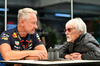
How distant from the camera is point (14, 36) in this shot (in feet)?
9.64

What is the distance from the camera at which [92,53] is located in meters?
2.85

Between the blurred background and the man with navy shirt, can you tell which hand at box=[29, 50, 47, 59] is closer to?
the man with navy shirt

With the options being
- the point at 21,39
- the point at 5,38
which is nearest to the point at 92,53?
the point at 21,39

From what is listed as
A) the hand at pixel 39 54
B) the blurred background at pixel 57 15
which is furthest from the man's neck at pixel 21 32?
the blurred background at pixel 57 15

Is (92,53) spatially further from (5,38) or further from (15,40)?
(5,38)

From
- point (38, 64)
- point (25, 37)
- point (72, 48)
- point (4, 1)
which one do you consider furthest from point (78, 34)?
point (4, 1)

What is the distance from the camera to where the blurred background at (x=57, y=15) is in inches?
196

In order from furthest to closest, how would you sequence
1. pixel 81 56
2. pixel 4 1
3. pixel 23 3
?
pixel 23 3 → pixel 4 1 → pixel 81 56

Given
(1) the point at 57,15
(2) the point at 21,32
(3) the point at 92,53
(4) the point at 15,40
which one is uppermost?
(1) the point at 57,15

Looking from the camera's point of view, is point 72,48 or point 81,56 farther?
point 72,48

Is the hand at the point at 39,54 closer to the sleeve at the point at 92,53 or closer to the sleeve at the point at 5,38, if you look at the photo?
the sleeve at the point at 5,38

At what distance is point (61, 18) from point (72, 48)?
2.14 metres

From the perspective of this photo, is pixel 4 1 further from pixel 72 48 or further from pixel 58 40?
pixel 72 48

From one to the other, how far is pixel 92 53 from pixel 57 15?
8.50ft
